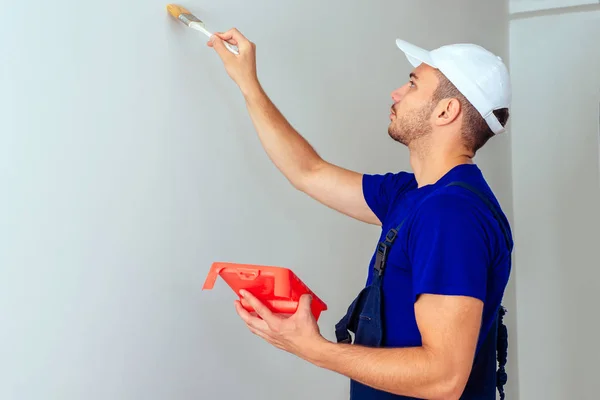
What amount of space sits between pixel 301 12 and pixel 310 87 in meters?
0.21

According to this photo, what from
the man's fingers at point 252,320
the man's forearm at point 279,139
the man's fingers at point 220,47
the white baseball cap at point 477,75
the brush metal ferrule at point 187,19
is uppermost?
the brush metal ferrule at point 187,19

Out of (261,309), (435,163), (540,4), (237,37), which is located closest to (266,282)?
(261,309)

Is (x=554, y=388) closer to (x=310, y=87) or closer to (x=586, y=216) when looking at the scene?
(x=586, y=216)

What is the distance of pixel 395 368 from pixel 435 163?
48cm

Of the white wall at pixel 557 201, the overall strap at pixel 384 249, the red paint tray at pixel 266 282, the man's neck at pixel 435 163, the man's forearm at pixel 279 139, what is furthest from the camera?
the white wall at pixel 557 201

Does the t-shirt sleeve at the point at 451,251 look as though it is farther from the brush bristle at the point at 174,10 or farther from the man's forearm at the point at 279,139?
the brush bristle at the point at 174,10

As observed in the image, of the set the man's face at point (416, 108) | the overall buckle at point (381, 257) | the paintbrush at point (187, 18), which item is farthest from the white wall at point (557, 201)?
the paintbrush at point (187, 18)

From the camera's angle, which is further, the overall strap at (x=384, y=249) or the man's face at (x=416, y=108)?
the man's face at (x=416, y=108)

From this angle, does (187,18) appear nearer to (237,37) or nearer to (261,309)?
(237,37)

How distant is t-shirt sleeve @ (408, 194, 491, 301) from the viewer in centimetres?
114

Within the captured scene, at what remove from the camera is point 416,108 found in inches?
57.0

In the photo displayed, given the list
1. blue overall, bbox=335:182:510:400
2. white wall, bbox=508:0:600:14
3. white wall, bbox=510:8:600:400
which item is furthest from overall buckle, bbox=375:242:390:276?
white wall, bbox=508:0:600:14

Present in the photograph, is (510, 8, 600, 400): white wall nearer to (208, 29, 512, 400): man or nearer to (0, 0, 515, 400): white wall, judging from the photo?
(0, 0, 515, 400): white wall

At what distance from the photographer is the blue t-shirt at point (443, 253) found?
1.15 metres
